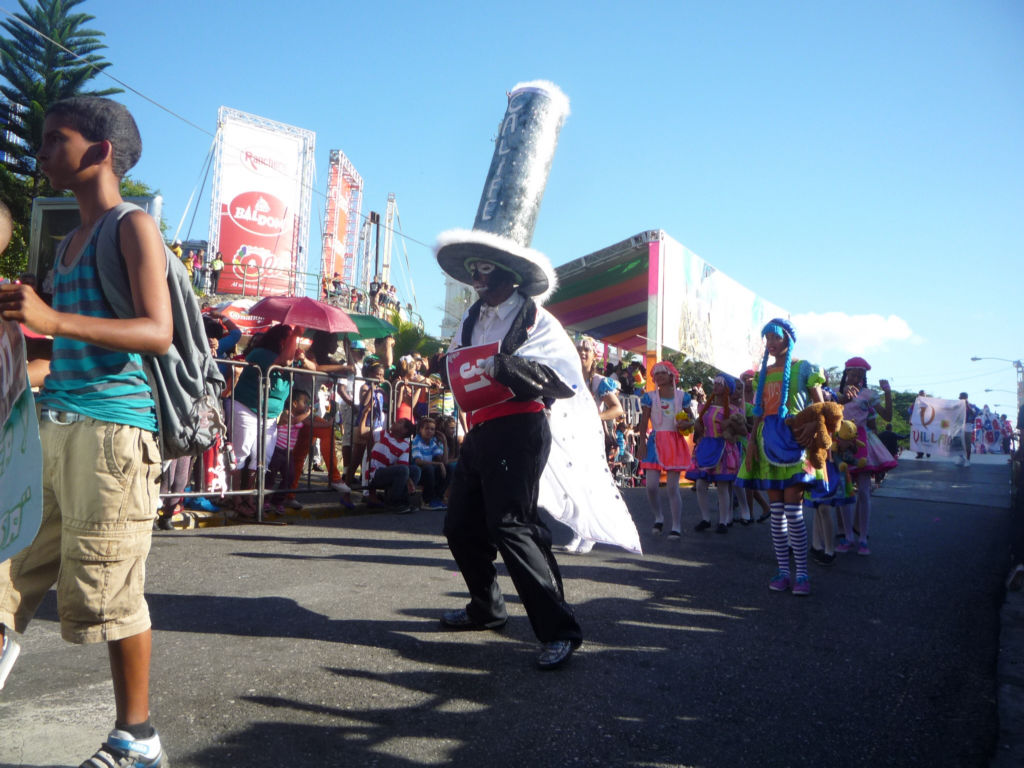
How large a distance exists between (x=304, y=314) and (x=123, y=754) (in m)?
6.65

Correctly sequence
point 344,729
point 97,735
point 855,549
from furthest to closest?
point 855,549, point 344,729, point 97,735

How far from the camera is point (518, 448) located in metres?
3.54

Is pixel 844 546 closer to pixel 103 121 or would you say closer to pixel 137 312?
pixel 137 312

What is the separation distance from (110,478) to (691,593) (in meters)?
3.93

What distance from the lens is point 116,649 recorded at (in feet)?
6.81

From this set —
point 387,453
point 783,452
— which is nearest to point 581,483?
point 783,452

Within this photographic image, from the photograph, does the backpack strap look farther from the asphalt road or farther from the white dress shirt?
the white dress shirt

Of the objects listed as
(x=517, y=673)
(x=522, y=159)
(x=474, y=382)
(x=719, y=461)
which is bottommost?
(x=517, y=673)

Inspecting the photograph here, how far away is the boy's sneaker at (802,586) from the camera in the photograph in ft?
16.8

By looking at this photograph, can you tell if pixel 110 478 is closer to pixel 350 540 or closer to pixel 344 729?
pixel 344 729

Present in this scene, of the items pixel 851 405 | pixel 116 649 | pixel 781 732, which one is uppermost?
pixel 851 405

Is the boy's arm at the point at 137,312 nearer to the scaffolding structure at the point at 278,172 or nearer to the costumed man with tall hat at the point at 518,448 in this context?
the costumed man with tall hat at the point at 518,448

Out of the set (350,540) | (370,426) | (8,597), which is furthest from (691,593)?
(370,426)

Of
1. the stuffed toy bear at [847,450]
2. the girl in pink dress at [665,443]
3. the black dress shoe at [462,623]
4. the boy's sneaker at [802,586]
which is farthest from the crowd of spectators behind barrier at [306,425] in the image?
the stuffed toy bear at [847,450]
